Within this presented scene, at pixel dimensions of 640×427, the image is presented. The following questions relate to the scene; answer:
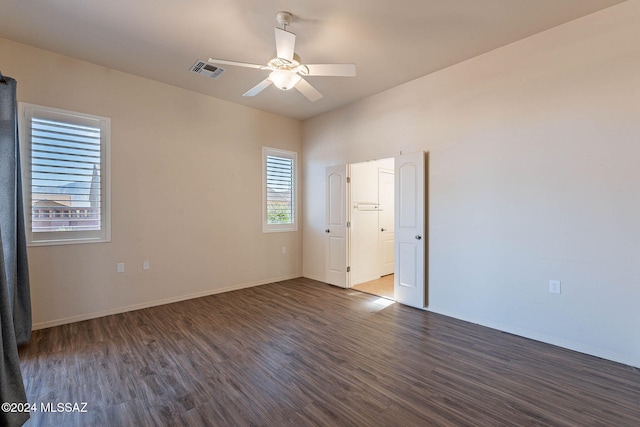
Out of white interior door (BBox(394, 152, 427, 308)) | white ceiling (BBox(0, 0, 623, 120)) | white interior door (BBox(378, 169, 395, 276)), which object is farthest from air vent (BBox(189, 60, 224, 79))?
white interior door (BBox(378, 169, 395, 276))

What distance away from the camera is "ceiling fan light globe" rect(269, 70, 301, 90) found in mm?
2617

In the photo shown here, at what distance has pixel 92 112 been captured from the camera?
363 cm

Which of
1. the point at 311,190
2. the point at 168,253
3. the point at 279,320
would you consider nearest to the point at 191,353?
the point at 279,320

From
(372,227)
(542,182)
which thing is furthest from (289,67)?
(372,227)

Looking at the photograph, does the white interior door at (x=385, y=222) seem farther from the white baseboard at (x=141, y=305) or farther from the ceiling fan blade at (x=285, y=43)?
the ceiling fan blade at (x=285, y=43)

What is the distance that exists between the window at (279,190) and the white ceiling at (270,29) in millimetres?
1870

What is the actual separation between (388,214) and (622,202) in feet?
11.7

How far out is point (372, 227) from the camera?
5.52 metres

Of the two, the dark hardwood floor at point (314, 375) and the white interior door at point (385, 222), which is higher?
the white interior door at point (385, 222)

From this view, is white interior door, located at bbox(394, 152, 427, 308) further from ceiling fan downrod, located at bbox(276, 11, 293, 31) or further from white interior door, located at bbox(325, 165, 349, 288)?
ceiling fan downrod, located at bbox(276, 11, 293, 31)

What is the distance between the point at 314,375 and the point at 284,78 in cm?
262

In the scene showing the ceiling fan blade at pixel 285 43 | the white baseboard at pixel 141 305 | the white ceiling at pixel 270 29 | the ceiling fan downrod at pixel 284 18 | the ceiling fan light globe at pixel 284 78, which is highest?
the white ceiling at pixel 270 29

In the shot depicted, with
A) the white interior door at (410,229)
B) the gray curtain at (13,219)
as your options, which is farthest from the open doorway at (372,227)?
the gray curtain at (13,219)

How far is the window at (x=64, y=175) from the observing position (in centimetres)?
326
